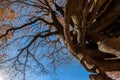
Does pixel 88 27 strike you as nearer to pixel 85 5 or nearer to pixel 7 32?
pixel 85 5

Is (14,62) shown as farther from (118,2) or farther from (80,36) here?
(118,2)

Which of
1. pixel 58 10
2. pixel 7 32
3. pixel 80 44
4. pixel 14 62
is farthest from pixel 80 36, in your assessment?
pixel 14 62

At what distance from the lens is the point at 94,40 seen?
760 centimetres

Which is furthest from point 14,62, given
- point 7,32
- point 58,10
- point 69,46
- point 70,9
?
point 70,9

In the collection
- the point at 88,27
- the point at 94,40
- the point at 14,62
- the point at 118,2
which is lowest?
the point at 14,62

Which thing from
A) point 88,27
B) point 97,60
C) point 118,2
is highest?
point 118,2

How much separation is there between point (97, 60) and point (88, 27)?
3.72ft

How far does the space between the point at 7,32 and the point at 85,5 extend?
471cm

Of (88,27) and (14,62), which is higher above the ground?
(88,27)

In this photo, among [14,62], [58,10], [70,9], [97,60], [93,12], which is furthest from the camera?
[14,62]

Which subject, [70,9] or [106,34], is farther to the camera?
[106,34]

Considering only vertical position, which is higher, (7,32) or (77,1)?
(77,1)

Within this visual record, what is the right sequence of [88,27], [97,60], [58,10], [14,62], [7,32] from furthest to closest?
1. [14,62]
2. [7,32]
3. [58,10]
4. [97,60]
5. [88,27]

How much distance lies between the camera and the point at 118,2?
712cm
